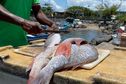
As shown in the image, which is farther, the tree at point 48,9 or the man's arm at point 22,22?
the tree at point 48,9

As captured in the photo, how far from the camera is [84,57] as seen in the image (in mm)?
2482

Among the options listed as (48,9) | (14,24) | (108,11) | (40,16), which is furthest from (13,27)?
(48,9)

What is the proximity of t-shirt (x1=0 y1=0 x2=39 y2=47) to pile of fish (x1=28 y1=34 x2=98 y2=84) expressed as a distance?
33.4 inches

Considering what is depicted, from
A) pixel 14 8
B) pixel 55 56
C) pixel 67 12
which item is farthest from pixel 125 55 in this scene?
pixel 67 12

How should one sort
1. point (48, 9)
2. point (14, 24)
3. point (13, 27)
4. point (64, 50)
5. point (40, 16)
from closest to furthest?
1. point (64, 50)
2. point (14, 24)
3. point (13, 27)
4. point (40, 16)
5. point (48, 9)

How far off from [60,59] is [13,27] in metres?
1.20

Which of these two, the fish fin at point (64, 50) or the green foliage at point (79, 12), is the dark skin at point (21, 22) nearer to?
the fish fin at point (64, 50)

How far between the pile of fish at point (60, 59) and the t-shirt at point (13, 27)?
0.85 metres

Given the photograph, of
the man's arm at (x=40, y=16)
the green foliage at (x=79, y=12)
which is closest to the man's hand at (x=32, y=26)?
the man's arm at (x=40, y=16)

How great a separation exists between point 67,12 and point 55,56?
59542 mm

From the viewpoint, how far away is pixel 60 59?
93.8 inches

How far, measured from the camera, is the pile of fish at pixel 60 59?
230cm

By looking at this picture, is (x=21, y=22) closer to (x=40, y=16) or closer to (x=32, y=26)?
(x=32, y=26)

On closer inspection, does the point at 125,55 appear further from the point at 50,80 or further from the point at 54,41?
the point at 50,80
